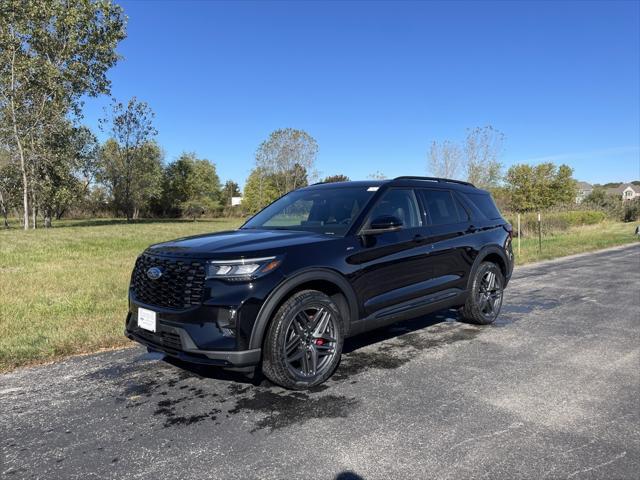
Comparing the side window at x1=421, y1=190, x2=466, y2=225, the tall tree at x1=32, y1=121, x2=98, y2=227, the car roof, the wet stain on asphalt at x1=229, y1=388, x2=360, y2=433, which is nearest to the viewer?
the wet stain on asphalt at x1=229, y1=388, x2=360, y2=433

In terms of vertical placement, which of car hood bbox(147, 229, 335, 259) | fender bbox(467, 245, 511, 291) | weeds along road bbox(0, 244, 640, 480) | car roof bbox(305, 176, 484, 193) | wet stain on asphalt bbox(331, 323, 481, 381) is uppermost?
car roof bbox(305, 176, 484, 193)

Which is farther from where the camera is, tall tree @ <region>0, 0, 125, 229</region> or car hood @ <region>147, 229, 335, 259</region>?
tall tree @ <region>0, 0, 125, 229</region>

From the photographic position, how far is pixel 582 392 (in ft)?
12.6

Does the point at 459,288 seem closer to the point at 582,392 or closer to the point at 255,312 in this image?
the point at 582,392

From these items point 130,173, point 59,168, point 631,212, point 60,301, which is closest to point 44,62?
point 59,168

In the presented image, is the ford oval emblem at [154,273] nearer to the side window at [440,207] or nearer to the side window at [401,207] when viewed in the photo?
the side window at [401,207]

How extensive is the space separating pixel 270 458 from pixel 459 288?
11.4ft

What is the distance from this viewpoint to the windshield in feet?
15.0

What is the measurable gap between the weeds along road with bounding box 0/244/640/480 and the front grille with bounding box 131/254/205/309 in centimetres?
78

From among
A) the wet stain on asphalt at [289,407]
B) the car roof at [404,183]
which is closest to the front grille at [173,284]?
the wet stain on asphalt at [289,407]

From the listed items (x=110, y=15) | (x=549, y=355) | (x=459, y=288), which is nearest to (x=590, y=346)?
(x=549, y=355)

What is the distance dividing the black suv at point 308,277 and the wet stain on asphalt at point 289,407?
0.46 ft

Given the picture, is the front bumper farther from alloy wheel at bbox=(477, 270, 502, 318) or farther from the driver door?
alloy wheel at bbox=(477, 270, 502, 318)

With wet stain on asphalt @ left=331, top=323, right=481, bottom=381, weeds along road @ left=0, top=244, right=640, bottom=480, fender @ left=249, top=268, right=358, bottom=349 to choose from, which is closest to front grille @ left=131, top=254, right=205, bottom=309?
fender @ left=249, top=268, right=358, bottom=349
